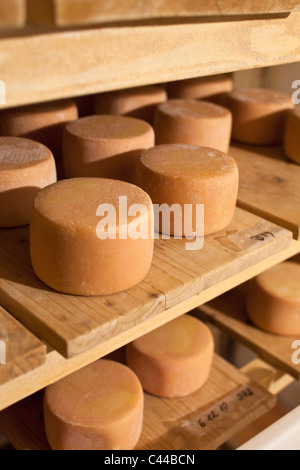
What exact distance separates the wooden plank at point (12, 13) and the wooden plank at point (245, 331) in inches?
35.9

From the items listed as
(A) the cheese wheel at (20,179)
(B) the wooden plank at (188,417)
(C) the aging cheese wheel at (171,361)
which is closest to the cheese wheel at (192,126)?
(A) the cheese wheel at (20,179)

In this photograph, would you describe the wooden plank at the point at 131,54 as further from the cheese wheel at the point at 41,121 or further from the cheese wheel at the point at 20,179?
the cheese wheel at the point at 41,121

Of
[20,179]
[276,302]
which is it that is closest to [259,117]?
[276,302]

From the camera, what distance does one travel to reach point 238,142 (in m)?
1.20

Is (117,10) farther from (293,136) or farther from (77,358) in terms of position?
(293,136)

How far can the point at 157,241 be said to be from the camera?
0.78 metres

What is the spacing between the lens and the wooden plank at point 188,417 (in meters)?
0.96

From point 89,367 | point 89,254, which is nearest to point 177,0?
point 89,254

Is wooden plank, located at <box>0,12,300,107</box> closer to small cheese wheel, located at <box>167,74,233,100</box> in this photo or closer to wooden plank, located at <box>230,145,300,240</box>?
wooden plank, located at <box>230,145,300,240</box>

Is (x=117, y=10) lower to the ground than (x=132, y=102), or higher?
higher

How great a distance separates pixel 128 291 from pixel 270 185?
0.45 metres

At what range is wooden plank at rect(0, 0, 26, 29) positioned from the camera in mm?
391

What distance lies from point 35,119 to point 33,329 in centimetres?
47
